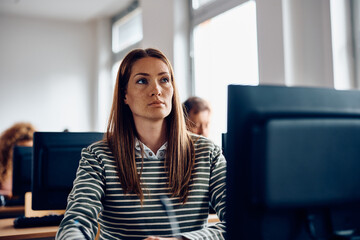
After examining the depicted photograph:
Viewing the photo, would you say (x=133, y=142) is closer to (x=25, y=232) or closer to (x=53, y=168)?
(x=53, y=168)

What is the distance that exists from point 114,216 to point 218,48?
279 centimetres

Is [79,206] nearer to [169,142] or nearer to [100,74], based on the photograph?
[169,142]

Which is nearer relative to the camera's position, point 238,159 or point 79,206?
point 238,159

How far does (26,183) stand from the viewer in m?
2.45

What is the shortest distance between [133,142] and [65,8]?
485 cm

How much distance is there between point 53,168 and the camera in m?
1.70

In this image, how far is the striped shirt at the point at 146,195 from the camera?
1.27 meters

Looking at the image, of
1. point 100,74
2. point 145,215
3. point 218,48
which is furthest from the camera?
point 100,74

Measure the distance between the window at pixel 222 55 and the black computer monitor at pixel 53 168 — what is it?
1.78 m

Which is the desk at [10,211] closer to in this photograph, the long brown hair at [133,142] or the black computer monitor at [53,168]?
the black computer monitor at [53,168]

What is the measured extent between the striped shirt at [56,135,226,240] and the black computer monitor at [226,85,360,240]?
57 cm

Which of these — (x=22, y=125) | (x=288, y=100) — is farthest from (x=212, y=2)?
(x=288, y=100)

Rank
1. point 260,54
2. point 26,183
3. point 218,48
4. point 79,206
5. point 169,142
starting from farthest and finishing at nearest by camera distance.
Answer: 1. point 218,48
2. point 260,54
3. point 26,183
4. point 169,142
5. point 79,206

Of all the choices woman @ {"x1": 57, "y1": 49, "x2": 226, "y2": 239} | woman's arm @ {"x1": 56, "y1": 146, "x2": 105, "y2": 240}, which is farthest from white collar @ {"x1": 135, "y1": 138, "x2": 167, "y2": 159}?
woman's arm @ {"x1": 56, "y1": 146, "x2": 105, "y2": 240}
